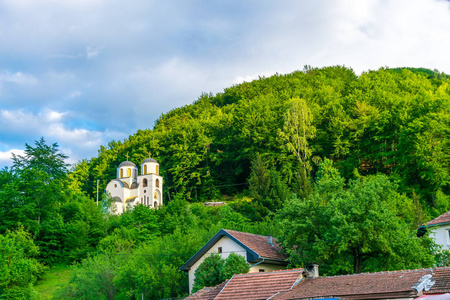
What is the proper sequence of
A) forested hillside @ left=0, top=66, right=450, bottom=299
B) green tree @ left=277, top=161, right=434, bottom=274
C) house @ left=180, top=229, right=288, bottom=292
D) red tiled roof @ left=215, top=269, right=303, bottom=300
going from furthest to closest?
house @ left=180, top=229, right=288, bottom=292, forested hillside @ left=0, top=66, right=450, bottom=299, green tree @ left=277, top=161, right=434, bottom=274, red tiled roof @ left=215, top=269, right=303, bottom=300

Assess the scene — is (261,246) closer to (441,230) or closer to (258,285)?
(258,285)

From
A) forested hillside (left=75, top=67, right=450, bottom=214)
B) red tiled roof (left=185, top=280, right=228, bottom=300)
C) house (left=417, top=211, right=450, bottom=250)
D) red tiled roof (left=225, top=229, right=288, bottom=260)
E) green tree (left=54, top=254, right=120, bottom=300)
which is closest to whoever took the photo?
red tiled roof (left=185, top=280, right=228, bottom=300)

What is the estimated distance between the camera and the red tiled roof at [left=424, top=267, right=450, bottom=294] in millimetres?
18112

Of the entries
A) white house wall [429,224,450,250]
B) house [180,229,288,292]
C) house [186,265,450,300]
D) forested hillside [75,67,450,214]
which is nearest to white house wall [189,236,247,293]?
house [180,229,288,292]

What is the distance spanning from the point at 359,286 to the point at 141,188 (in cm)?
6747

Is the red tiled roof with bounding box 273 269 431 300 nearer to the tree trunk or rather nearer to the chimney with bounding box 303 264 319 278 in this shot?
the chimney with bounding box 303 264 319 278

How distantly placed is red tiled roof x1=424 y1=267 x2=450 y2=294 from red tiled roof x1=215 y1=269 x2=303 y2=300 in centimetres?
540

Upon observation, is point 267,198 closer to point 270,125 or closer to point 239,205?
point 239,205

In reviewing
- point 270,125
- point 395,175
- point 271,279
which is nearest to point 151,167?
point 270,125

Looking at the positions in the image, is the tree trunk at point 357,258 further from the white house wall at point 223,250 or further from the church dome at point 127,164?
the church dome at point 127,164

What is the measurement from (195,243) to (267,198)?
769 inches

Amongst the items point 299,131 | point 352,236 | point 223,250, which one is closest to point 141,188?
point 299,131

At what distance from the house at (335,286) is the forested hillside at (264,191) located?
641 cm

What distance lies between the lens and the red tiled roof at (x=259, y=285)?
20.8 metres
